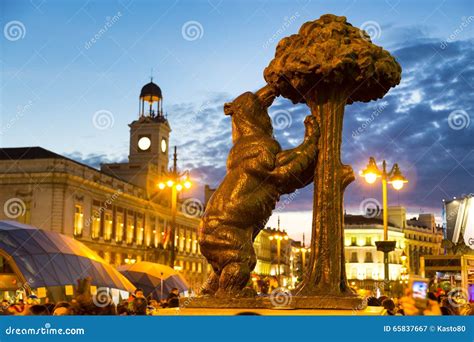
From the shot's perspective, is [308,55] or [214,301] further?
[308,55]

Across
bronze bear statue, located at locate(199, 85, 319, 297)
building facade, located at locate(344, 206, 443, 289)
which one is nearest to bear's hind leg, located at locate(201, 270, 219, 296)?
bronze bear statue, located at locate(199, 85, 319, 297)

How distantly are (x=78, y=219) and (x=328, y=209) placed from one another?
144 feet

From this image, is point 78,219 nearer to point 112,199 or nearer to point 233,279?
point 112,199

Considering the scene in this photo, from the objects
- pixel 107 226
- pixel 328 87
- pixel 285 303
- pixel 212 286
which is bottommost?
pixel 285 303

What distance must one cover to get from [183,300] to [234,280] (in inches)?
24.6

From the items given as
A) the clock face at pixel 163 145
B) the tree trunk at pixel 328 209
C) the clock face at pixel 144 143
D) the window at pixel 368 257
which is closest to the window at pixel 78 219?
the clock face at pixel 144 143

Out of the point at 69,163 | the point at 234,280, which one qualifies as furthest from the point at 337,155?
the point at 69,163

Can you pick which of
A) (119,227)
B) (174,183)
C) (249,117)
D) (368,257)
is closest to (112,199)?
(119,227)

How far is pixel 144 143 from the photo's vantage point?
72.4m

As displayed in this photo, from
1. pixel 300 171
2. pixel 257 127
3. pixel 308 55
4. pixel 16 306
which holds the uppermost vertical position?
pixel 308 55

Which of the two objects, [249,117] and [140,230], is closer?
[249,117]

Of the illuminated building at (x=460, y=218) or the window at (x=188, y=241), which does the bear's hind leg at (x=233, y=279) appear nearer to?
the illuminated building at (x=460, y=218)
